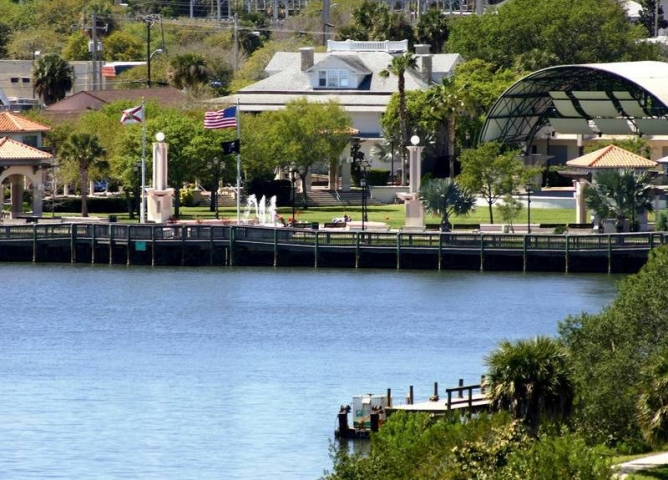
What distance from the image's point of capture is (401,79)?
456 ft

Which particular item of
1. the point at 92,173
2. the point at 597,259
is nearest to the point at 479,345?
the point at 597,259

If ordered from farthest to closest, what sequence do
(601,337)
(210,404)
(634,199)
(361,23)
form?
(361,23)
(634,199)
(210,404)
(601,337)

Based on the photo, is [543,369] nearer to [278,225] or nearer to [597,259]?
[597,259]

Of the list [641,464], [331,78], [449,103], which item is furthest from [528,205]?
[641,464]

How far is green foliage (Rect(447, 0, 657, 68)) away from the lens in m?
164

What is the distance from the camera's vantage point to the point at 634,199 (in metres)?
109

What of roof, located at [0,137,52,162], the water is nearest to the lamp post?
the water

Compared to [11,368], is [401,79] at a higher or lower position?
higher

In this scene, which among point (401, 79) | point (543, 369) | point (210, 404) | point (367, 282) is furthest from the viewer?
point (401, 79)

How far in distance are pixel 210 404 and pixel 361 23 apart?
113 m

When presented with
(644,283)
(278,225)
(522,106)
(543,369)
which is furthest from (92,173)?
(543,369)

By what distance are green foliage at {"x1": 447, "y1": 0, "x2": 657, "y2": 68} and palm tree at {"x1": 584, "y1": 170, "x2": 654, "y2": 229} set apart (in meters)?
53.5

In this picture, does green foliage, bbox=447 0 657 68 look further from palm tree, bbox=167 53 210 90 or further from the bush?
the bush

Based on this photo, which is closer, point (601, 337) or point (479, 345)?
point (601, 337)
